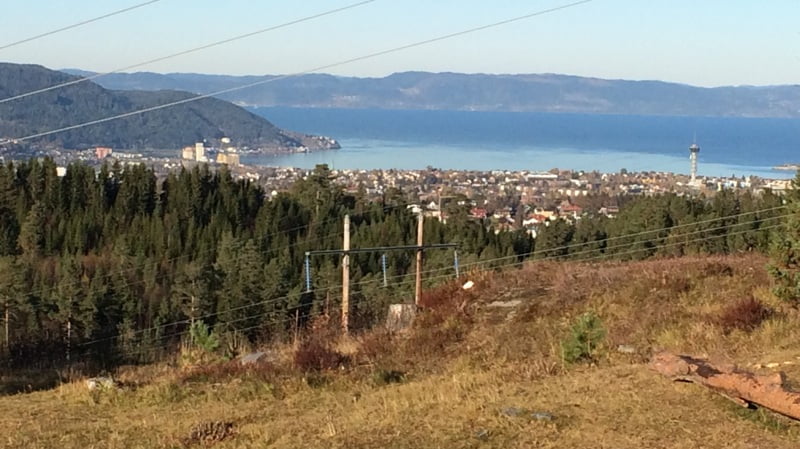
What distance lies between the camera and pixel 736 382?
18.7ft

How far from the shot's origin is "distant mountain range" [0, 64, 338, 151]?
13612 cm

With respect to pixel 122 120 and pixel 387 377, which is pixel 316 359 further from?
pixel 122 120

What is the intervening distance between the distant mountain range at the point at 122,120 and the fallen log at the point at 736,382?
130 metres

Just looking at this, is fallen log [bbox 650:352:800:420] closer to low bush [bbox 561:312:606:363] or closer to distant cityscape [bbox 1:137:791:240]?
low bush [bbox 561:312:606:363]

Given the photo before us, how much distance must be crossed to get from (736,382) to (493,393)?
1.82m

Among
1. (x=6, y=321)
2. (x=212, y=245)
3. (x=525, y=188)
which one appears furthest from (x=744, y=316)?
(x=525, y=188)

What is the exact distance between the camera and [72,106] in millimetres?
154500

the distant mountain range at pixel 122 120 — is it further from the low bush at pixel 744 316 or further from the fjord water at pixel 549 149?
the low bush at pixel 744 316

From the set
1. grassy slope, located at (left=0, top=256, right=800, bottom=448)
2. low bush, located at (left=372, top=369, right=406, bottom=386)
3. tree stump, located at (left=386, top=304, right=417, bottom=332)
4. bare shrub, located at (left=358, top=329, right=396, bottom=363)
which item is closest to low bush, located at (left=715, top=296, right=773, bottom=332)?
grassy slope, located at (left=0, top=256, right=800, bottom=448)

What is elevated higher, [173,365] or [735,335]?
[735,335]

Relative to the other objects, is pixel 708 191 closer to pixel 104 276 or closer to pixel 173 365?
pixel 104 276

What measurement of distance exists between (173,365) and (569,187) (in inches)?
2808

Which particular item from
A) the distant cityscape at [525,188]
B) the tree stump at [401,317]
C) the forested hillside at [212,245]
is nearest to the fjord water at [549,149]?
the distant cityscape at [525,188]

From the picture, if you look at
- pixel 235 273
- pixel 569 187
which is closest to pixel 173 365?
pixel 235 273
